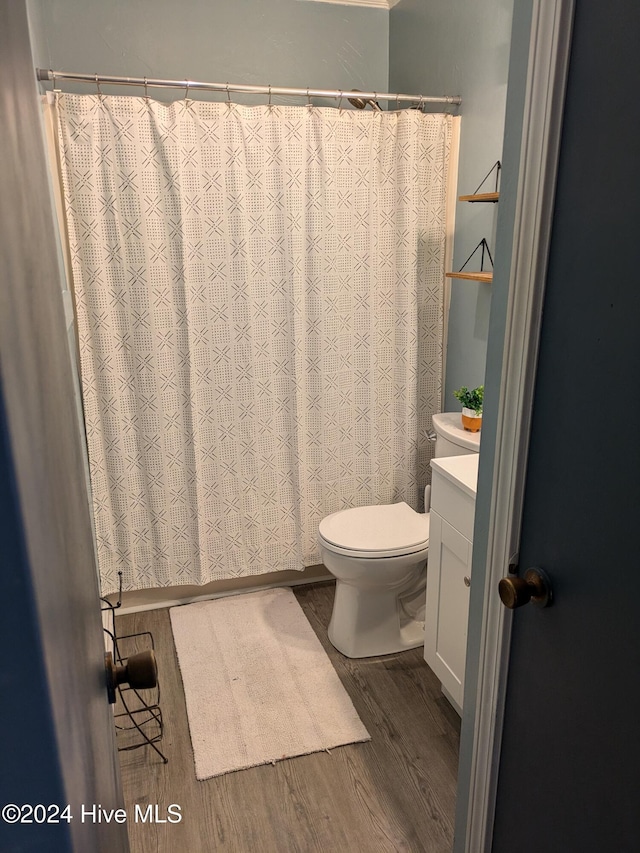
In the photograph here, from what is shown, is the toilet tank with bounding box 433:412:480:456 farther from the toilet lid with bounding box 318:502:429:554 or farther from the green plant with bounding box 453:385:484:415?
the toilet lid with bounding box 318:502:429:554

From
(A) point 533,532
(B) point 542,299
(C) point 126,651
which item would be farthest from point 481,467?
(C) point 126,651

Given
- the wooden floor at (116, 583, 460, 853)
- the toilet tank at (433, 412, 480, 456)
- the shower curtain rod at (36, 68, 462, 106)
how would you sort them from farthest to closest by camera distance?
the toilet tank at (433, 412, 480, 456) → the shower curtain rod at (36, 68, 462, 106) → the wooden floor at (116, 583, 460, 853)

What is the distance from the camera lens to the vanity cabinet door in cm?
188

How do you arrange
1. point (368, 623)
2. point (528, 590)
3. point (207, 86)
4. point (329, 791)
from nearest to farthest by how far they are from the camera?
1. point (528, 590)
2. point (329, 791)
3. point (207, 86)
4. point (368, 623)

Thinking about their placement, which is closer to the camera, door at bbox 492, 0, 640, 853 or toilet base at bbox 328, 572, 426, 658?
door at bbox 492, 0, 640, 853

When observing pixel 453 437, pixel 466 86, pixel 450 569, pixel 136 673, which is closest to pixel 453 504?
pixel 450 569

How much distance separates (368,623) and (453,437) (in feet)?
2.41

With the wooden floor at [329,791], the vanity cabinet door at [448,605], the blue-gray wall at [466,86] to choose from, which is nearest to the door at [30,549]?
the wooden floor at [329,791]

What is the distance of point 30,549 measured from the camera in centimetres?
36

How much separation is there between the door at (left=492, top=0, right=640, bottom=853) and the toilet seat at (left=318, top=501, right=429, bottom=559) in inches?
44.9

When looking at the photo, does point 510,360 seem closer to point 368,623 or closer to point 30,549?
point 30,549

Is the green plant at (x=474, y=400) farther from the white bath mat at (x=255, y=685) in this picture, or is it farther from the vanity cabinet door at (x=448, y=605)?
the white bath mat at (x=255, y=685)

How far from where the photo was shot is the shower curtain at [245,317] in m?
2.29

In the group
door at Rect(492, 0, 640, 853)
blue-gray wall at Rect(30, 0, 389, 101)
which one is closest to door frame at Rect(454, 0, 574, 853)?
door at Rect(492, 0, 640, 853)
